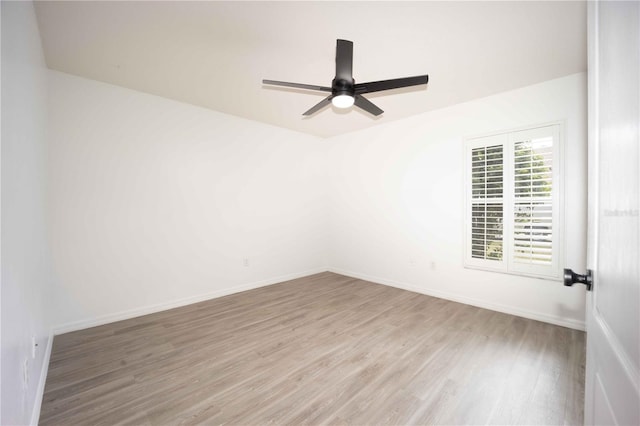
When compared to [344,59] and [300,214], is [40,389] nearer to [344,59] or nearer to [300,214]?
[344,59]

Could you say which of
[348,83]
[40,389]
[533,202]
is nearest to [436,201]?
[533,202]

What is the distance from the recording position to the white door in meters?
0.45

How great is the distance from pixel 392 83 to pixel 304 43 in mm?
876

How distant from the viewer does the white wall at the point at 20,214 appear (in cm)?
117

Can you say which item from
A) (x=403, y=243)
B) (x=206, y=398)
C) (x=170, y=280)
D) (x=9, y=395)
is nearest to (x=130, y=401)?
(x=206, y=398)

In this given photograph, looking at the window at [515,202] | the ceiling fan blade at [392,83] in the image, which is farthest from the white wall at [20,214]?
the window at [515,202]

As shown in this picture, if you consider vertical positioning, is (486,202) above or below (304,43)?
below

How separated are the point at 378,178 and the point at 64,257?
4326 mm

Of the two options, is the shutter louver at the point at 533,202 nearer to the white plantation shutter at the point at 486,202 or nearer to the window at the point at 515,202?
the window at the point at 515,202

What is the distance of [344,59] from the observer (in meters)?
1.98

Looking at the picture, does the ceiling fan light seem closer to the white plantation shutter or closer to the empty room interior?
the empty room interior

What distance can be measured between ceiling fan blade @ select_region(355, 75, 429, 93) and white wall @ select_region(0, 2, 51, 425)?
80.8 inches

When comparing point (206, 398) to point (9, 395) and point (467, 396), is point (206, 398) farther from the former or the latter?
point (467, 396)

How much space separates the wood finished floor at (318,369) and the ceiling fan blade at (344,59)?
2.38 meters
